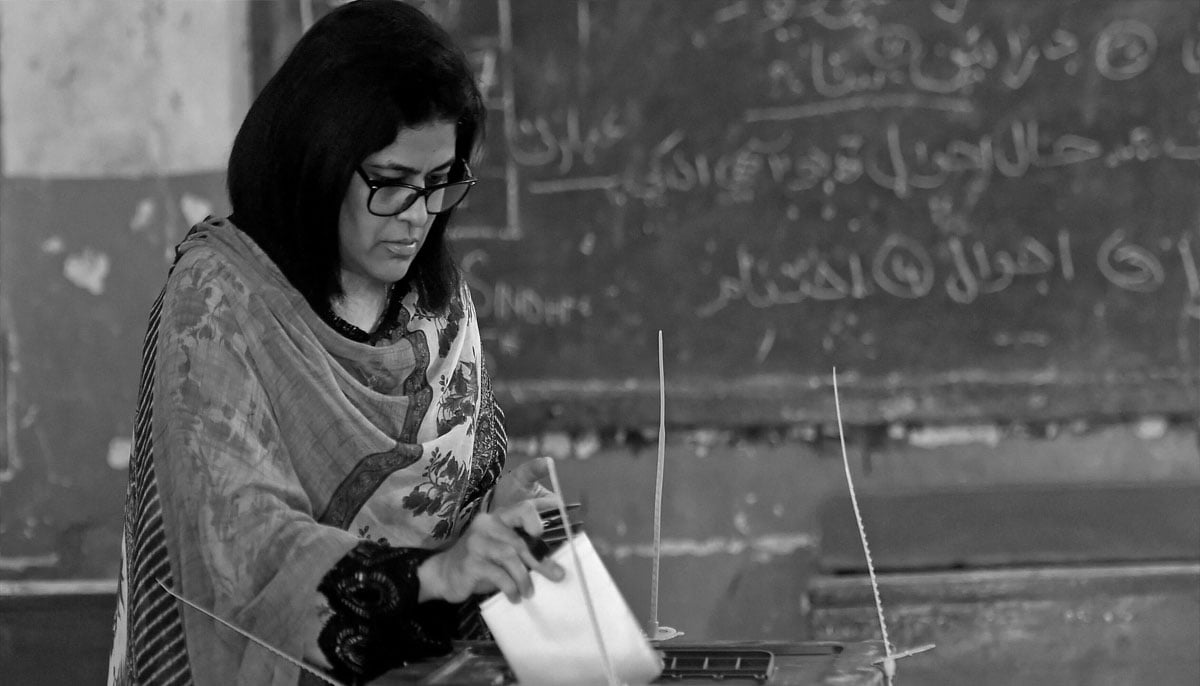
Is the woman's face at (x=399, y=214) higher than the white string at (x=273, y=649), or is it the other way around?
the woman's face at (x=399, y=214)

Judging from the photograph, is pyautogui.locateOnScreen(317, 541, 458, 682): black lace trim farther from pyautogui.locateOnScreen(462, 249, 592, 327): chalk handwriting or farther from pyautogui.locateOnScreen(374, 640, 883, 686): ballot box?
pyautogui.locateOnScreen(462, 249, 592, 327): chalk handwriting

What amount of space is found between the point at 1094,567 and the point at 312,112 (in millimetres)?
1634

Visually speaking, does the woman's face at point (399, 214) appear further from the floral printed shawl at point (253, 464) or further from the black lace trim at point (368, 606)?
the black lace trim at point (368, 606)

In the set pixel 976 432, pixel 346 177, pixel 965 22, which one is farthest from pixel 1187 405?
pixel 346 177

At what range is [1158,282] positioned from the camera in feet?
9.02

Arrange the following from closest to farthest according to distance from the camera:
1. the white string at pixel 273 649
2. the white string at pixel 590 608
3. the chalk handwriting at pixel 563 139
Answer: the white string at pixel 590 608
the white string at pixel 273 649
the chalk handwriting at pixel 563 139

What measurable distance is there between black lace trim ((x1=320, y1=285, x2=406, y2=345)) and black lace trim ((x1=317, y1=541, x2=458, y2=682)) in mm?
308

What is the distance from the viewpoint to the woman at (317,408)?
45.2 inches

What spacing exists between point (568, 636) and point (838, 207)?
1911 millimetres

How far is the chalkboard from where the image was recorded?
2.75 metres

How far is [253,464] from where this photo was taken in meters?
1.22

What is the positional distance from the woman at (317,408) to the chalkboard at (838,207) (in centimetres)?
134

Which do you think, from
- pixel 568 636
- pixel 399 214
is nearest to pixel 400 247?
pixel 399 214

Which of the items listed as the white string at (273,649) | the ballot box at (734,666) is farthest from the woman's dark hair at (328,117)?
the ballot box at (734,666)
